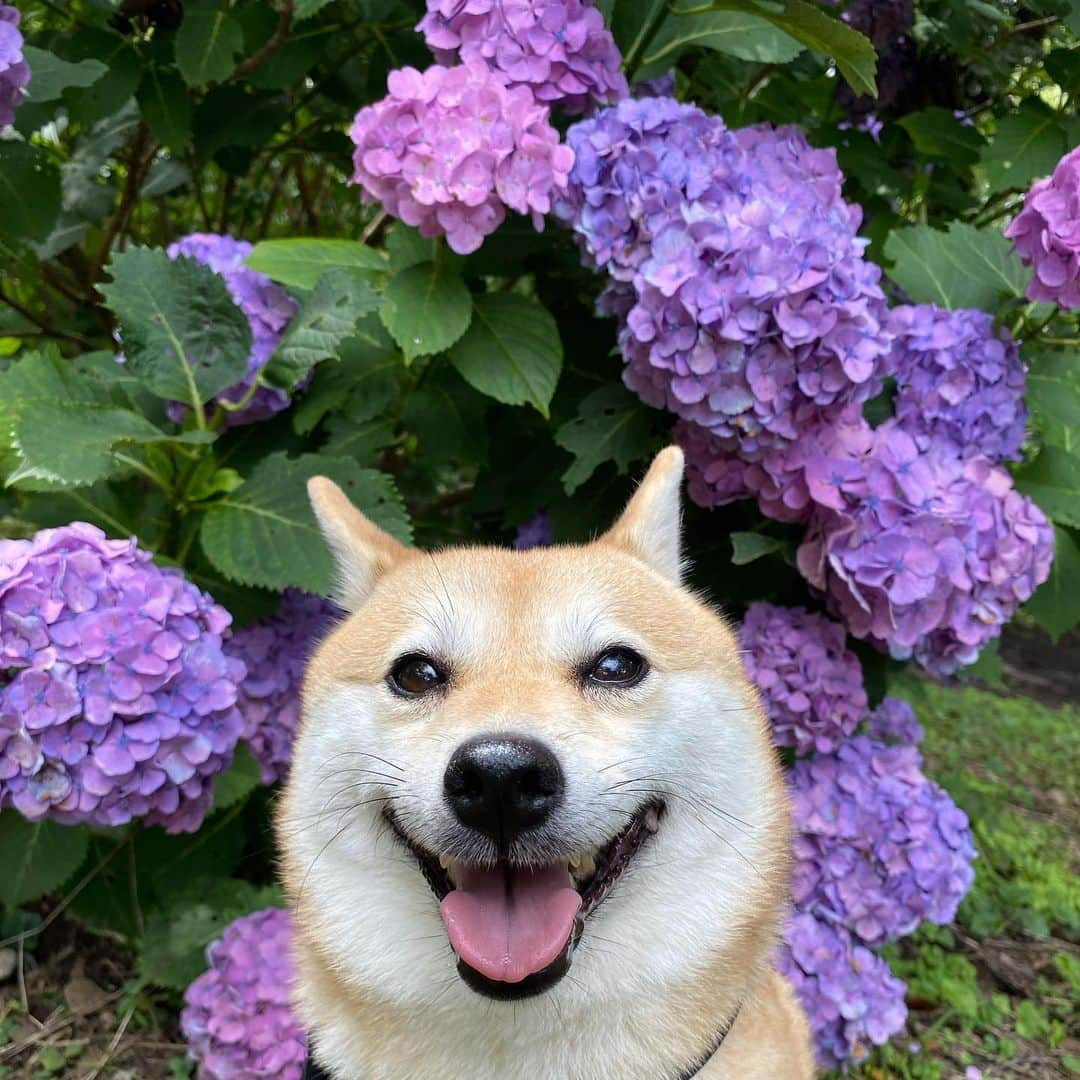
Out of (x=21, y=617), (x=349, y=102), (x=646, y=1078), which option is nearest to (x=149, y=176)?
(x=349, y=102)

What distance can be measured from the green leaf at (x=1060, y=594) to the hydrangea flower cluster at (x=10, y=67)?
2.84 m

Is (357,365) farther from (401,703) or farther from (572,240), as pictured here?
(401,703)

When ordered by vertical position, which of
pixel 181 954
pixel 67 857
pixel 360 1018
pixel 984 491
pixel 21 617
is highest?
pixel 984 491

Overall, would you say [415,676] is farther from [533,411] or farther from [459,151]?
[533,411]

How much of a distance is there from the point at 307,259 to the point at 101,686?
4.00 ft

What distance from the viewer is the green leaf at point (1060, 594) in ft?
8.97

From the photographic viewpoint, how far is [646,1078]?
1737mm

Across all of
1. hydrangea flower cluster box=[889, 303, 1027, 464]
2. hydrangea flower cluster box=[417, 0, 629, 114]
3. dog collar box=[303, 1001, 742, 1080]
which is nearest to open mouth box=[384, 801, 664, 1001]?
dog collar box=[303, 1001, 742, 1080]

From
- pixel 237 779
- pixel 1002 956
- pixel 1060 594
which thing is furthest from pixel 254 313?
pixel 1002 956

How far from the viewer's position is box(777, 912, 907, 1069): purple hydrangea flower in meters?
2.69

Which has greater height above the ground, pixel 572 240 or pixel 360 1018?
pixel 572 240

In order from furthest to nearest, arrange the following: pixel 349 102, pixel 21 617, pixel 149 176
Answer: pixel 149 176, pixel 349 102, pixel 21 617

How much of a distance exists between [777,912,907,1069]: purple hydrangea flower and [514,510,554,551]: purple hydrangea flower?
1.30 m

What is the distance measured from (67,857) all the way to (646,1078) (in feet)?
4.96
